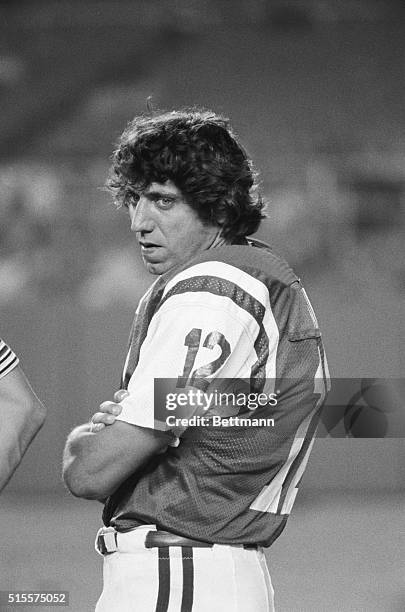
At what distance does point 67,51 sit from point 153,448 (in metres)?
5.54

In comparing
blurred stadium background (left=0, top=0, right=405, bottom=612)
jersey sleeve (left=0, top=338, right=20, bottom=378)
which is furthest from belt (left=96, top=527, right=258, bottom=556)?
blurred stadium background (left=0, top=0, right=405, bottom=612)

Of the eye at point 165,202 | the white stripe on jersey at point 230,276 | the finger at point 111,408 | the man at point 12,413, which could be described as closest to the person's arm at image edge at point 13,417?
the man at point 12,413

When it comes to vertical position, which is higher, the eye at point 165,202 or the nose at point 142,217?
the eye at point 165,202

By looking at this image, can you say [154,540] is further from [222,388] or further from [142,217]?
[142,217]

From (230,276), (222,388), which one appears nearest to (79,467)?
(222,388)

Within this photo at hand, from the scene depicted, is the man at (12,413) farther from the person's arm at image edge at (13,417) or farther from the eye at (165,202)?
the eye at (165,202)

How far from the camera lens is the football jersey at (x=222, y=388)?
1591mm

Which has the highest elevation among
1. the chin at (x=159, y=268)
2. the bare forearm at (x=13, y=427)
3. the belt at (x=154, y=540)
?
the chin at (x=159, y=268)

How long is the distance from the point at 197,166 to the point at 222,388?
439 mm

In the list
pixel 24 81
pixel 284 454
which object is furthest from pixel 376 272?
pixel 284 454

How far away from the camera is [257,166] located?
257 inches

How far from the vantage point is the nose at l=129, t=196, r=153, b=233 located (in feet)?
5.91

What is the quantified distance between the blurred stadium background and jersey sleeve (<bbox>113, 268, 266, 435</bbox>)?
15.5 feet

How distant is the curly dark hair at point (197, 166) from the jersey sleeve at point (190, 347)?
25cm
